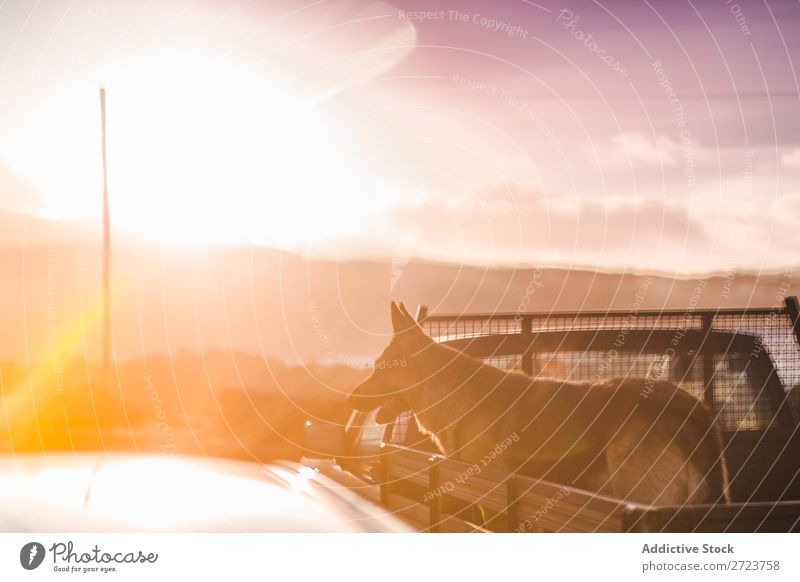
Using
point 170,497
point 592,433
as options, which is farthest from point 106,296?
point 592,433

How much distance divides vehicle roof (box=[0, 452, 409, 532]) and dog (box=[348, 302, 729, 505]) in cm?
87

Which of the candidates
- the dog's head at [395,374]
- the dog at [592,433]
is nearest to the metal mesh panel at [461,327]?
the dog's head at [395,374]

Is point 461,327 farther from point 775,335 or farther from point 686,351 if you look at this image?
point 775,335

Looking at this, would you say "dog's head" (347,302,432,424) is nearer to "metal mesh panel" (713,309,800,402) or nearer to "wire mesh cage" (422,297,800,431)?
"wire mesh cage" (422,297,800,431)

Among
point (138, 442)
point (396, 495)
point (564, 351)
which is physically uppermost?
point (564, 351)

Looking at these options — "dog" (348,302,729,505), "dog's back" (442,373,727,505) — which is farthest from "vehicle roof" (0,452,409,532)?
"dog's back" (442,373,727,505)

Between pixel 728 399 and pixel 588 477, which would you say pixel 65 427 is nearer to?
pixel 588 477

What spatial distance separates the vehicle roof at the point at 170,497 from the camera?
13.7ft

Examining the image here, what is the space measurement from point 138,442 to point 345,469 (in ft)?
4.55

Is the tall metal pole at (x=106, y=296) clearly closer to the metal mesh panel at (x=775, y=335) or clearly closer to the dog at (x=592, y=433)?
the dog at (x=592, y=433)

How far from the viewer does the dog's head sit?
427 centimetres

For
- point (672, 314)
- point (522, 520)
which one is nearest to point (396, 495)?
point (522, 520)
